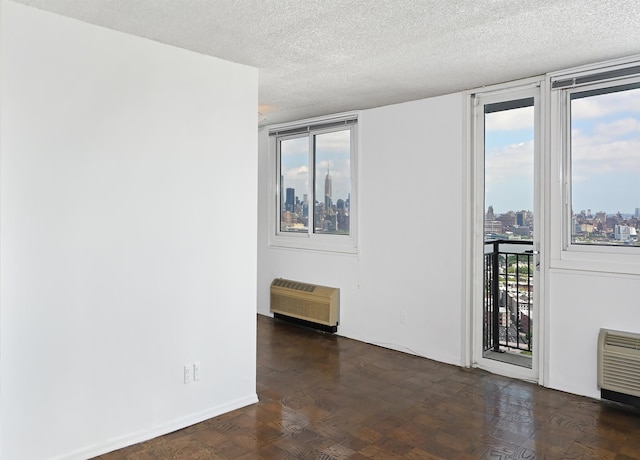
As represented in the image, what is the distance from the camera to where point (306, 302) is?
5.52 meters

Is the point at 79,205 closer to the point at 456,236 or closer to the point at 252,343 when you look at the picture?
the point at 252,343

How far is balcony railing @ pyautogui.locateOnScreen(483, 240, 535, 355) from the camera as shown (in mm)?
4375

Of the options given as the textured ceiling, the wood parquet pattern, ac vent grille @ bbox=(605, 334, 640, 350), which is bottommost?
the wood parquet pattern

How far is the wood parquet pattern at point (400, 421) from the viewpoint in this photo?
274cm

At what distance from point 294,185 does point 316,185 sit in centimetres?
38

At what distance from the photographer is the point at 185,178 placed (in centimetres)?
305

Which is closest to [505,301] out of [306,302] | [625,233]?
[625,233]

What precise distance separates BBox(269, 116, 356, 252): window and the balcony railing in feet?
4.80

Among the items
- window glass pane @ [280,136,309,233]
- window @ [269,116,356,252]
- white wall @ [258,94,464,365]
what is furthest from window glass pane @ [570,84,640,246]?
window glass pane @ [280,136,309,233]

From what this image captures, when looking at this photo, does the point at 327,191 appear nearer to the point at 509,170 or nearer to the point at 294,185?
the point at 294,185

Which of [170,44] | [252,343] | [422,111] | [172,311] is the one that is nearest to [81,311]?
[172,311]

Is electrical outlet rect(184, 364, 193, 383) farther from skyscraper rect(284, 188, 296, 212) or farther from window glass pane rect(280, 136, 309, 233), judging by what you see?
skyscraper rect(284, 188, 296, 212)

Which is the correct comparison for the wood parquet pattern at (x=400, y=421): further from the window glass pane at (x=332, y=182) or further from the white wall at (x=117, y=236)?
the window glass pane at (x=332, y=182)

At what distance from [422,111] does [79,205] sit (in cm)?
311
